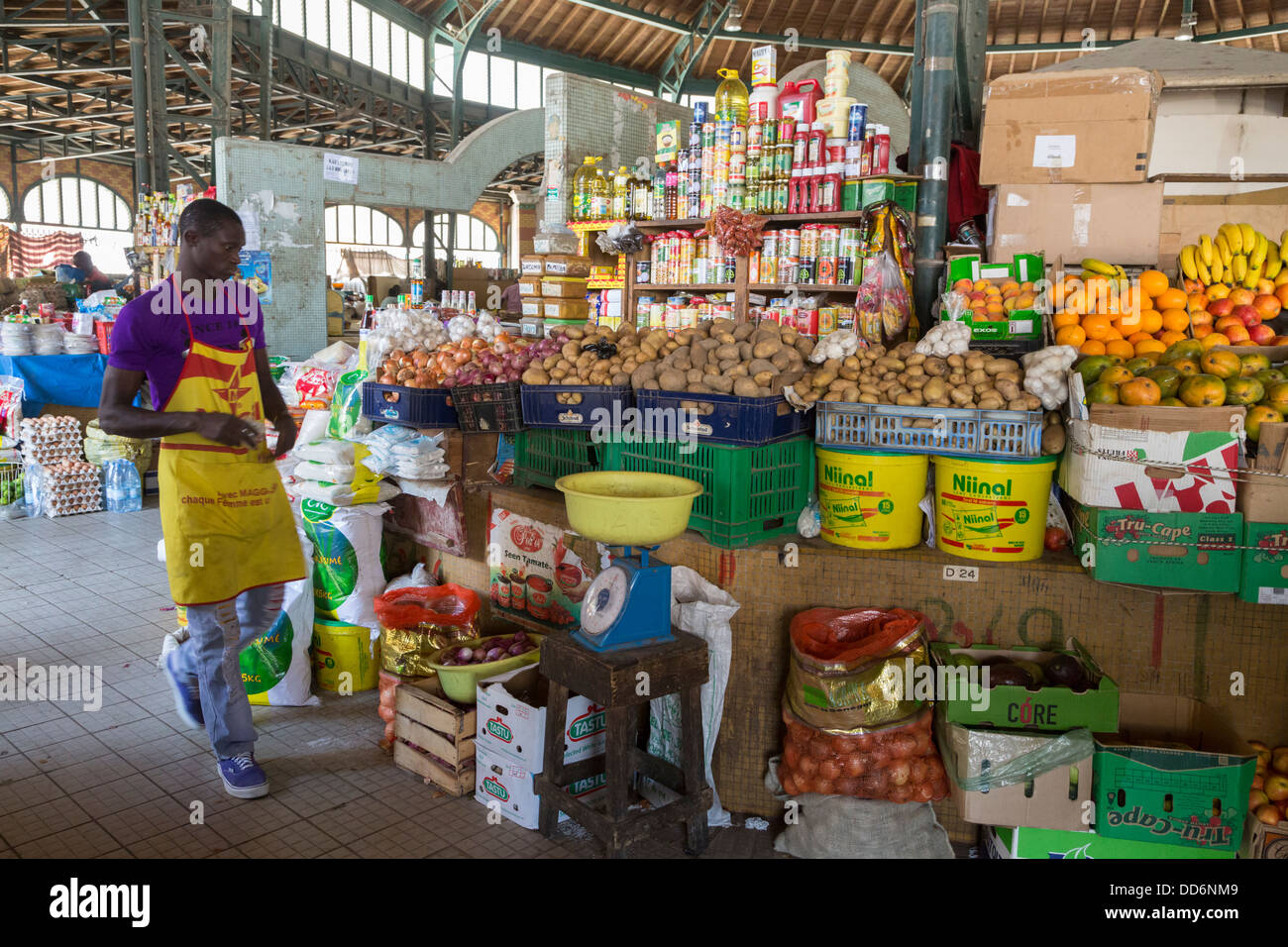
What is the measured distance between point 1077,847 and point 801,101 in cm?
530

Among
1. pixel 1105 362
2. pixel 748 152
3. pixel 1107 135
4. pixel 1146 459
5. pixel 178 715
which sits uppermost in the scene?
pixel 748 152

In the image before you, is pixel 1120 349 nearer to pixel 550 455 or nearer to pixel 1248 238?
pixel 1248 238

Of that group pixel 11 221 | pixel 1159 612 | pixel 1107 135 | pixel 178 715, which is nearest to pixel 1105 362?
pixel 1159 612

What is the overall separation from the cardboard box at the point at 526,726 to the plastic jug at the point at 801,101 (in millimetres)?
4881

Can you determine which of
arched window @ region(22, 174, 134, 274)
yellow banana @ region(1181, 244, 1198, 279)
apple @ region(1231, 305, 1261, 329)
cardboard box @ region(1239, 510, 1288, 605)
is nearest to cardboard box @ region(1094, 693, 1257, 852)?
cardboard box @ region(1239, 510, 1288, 605)

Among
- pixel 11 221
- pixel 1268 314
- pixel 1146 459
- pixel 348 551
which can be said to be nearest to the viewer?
pixel 1146 459

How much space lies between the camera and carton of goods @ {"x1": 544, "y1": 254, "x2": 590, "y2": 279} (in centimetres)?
834

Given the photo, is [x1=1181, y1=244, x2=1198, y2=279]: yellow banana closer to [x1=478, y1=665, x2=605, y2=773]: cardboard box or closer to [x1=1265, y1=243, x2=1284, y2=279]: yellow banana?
[x1=1265, y1=243, x2=1284, y2=279]: yellow banana

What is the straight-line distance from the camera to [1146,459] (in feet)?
8.91

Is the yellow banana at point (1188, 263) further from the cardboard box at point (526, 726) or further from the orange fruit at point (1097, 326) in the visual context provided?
the cardboard box at point (526, 726)

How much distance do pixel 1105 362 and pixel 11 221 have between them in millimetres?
24878

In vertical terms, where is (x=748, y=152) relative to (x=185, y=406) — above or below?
above

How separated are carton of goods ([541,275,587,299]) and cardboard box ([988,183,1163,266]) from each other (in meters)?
4.74

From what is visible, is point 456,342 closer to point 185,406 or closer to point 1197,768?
point 185,406
